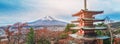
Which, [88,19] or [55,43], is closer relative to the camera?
[88,19]

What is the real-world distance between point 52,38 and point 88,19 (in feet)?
48.5

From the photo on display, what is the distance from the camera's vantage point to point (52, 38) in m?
34.3

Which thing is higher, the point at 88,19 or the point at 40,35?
the point at 88,19

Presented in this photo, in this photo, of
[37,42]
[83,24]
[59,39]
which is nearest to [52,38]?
[59,39]

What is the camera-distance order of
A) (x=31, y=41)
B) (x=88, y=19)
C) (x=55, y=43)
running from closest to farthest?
(x=88, y=19) → (x=31, y=41) → (x=55, y=43)

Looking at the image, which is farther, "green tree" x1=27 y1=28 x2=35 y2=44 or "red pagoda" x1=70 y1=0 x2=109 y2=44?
"green tree" x1=27 y1=28 x2=35 y2=44

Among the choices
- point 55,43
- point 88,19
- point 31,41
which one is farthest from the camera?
point 55,43

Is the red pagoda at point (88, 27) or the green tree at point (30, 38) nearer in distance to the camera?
the red pagoda at point (88, 27)

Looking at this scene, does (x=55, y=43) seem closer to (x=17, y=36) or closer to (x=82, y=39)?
(x=17, y=36)

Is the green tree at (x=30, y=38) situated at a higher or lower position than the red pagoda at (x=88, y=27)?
lower

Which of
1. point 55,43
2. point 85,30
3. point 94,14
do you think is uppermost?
point 94,14

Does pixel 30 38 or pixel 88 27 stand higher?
pixel 88 27

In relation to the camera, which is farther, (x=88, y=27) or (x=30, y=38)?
(x=30, y=38)

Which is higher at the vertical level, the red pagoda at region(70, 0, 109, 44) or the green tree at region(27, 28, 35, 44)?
the red pagoda at region(70, 0, 109, 44)
